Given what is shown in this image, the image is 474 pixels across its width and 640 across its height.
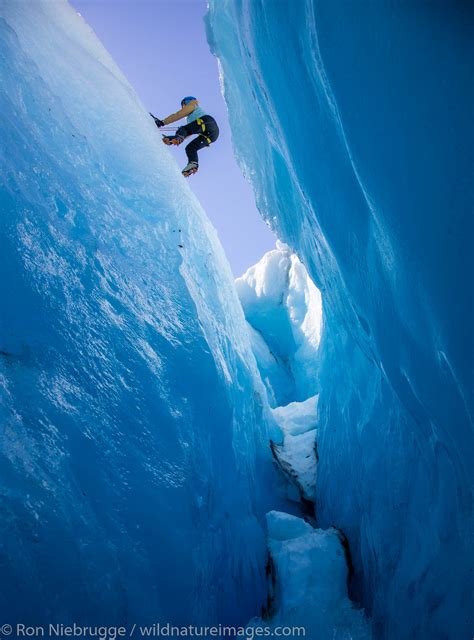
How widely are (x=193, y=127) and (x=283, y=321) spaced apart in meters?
9.06

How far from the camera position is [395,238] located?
6.77ft

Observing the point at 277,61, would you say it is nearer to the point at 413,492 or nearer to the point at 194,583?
the point at 413,492

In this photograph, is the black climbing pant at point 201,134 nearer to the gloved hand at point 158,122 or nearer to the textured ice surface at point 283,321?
the gloved hand at point 158,122

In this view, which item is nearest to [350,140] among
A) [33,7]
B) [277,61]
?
[277,61]

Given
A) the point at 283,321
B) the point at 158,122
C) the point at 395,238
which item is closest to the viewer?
the point at 395,238

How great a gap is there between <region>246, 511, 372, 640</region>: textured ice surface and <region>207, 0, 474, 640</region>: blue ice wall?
21 centimetres

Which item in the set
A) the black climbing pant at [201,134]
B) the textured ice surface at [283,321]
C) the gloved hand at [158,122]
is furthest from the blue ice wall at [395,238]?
the textured ice surface at [283,321]

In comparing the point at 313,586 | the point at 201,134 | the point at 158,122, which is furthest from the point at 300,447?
the point at 158,122

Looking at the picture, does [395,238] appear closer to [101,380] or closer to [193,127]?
[101,380]

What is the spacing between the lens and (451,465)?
2.25 metres

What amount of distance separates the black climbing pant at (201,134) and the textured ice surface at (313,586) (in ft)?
18.1

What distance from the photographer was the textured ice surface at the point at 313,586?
116 inches

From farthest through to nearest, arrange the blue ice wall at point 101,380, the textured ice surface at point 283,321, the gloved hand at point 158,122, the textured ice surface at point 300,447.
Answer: the textured ice surface at point 283,321 → the gloved hand at point 158,122 → the textured ice surface at point 300,447 → the blue ice wall at point 101,380

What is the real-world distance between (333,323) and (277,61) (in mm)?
3733
